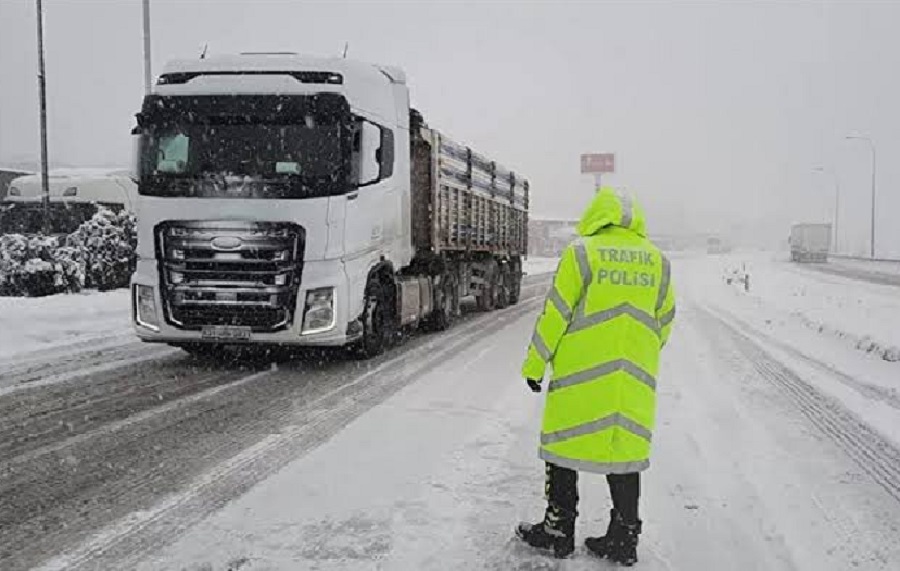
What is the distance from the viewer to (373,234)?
11.1 meters

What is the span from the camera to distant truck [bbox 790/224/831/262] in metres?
70.0

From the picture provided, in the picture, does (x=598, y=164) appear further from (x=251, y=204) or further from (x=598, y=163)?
(x=251, y=204)

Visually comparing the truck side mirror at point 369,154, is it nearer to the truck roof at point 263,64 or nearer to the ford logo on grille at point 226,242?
the truck roof at point 263,64

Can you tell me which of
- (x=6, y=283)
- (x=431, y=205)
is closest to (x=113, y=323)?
(x=6, y=283)

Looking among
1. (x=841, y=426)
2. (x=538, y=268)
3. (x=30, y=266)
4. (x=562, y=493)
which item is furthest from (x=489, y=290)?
(x=538, y=268)

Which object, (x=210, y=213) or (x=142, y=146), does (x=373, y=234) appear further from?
(x=142, y=146)

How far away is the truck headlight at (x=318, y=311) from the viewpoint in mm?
9875

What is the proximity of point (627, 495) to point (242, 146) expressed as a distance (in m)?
7.06

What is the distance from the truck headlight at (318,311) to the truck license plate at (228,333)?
0.63 m

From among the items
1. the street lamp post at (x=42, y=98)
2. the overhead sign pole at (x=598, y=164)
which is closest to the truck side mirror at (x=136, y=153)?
the street lamp post at (x=42, y=98)

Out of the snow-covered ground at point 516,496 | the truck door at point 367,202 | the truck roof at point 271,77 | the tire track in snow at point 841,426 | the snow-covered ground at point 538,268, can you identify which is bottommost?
the snow-covered ground at point 538,268

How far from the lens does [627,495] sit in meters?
4.24

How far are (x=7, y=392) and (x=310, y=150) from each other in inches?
156

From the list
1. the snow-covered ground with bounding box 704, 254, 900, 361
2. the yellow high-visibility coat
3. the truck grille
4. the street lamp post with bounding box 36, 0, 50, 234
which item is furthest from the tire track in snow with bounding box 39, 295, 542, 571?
the street lamp post with bounding box 36, 0, 50, 234
